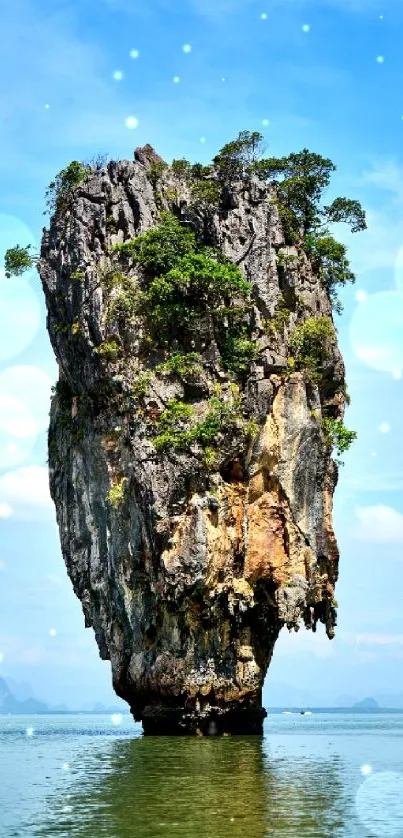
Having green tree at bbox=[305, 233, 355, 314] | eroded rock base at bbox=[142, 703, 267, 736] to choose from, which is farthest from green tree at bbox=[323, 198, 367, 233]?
eroded rock base at bbox=[142, 703, 267, 736]

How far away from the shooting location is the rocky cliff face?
26.8 meters

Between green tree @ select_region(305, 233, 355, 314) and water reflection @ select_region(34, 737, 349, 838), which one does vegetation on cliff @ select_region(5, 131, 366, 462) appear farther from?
water reflection @ select_region(34, 737, 349, 838)

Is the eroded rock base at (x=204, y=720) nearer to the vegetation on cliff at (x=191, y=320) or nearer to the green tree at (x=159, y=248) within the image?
the vegetation on cliff at (x=191, y=320)

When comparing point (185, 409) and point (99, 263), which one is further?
point (99, 263)

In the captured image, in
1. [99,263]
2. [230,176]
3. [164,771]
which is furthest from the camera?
[230,176]

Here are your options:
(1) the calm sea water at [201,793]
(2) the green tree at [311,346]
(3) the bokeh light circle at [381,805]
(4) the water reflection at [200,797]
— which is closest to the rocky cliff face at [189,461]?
(2) the green tree at [311,346]

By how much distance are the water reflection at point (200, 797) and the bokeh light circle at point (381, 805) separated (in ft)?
1.30

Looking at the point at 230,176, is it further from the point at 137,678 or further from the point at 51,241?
the point at 137,678

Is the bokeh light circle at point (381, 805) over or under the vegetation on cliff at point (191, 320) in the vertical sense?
under

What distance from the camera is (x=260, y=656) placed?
2830cm

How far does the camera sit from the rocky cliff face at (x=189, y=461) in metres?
26.8

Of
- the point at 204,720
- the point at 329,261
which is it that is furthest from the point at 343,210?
the point at 204,720

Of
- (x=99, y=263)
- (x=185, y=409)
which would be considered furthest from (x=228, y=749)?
(x=99, y=263)

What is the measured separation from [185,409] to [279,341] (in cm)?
393
